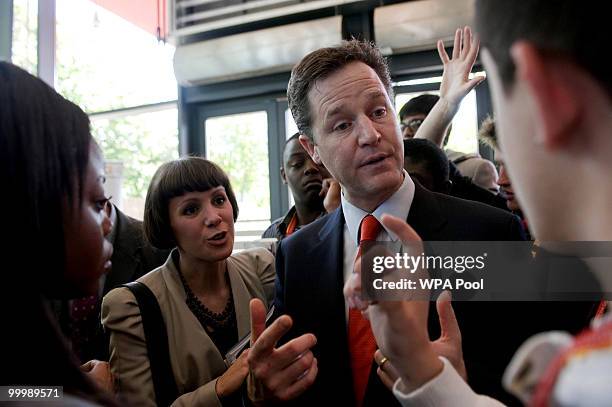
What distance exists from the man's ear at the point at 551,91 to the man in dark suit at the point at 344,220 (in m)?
0.79

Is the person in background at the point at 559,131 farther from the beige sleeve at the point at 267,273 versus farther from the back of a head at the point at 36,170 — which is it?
the beige sleeve at the point at 267,273

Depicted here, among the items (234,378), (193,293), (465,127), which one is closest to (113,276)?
(193,293)

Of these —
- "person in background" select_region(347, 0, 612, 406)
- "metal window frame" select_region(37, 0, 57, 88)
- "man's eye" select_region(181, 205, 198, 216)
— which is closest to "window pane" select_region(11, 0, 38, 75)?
"metal window frame" select_region(37, 0, 57, 88)

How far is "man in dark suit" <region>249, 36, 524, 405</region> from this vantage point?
1125 mm

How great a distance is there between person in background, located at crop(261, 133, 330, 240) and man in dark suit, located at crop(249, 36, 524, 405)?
821 mm

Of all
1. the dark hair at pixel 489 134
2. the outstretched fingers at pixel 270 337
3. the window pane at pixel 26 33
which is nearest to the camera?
the outstretched fingers at pixel 270 337

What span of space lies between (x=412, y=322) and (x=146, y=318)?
3.12ft

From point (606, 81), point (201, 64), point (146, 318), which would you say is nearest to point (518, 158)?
point (606, 81)

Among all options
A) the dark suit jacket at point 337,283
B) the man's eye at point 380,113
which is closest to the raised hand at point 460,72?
the man's eye at point 380,113

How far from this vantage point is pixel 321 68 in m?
1.38

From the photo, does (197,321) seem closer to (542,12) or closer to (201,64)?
(542,12)

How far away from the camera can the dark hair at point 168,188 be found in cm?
163

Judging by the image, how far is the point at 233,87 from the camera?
4.62m

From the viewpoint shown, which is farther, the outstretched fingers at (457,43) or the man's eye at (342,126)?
the outstretched fingers at (457,43)
